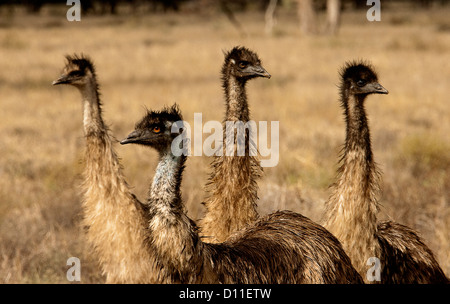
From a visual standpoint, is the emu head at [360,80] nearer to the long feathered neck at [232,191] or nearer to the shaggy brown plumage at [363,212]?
the shaggy brown plumage at [363,212]

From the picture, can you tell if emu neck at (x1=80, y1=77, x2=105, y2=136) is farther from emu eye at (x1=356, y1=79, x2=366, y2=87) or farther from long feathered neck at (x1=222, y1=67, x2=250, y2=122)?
emu eye at (x1=356, y1=79, x2=366, y2=87)

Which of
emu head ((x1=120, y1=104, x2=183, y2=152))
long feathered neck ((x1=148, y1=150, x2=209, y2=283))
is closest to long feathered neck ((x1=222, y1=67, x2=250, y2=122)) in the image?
emu head ((x1=120, y1=104, x2=183, y2=152))

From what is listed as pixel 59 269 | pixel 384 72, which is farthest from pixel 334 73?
pixel 59 269

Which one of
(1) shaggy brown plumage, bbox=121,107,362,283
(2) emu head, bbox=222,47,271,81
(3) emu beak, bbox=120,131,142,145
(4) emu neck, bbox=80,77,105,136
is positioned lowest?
(1) shaggy brown plumage, bbox=121,107,362,283

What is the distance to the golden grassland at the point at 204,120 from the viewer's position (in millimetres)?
7223

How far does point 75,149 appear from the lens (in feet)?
35.5

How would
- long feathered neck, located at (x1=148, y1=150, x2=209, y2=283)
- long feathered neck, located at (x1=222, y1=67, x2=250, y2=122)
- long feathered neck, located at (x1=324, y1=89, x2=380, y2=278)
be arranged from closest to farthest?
long feathered neck, located at (x1=148, y1=150, x2=209, y2=283)
long feathered neck, located at (x1=324, y1=89, x2=380, y2=278)
long feathered neck, located at (x1=222, y1=67, x2=250, y2=122)

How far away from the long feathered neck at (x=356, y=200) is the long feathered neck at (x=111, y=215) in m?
1.28

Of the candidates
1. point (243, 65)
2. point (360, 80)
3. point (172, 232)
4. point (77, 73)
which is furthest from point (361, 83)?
point (77, 73)

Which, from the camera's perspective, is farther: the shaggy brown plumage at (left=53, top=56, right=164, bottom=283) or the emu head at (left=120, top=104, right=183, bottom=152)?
the shaggy brown plumage at (left=53, top=56, right=164, bottom=283)

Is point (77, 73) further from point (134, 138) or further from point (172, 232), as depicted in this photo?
point (172, 232)

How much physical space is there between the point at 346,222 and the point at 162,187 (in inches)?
68.3

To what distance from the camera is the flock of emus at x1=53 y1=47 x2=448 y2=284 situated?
12.3 feet
